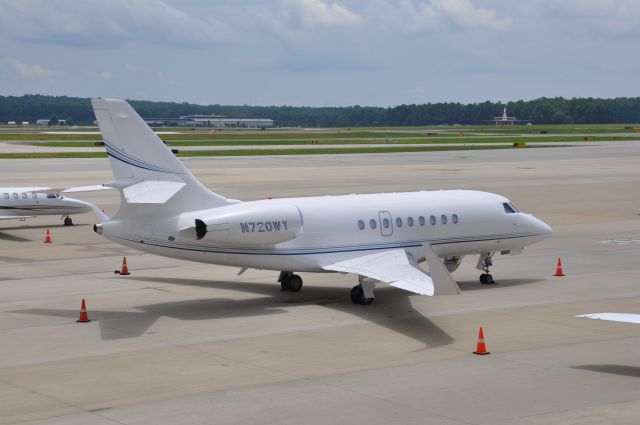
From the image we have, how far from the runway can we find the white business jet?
386 centimetres

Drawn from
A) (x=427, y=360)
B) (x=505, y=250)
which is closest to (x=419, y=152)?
(x=505, y=250)

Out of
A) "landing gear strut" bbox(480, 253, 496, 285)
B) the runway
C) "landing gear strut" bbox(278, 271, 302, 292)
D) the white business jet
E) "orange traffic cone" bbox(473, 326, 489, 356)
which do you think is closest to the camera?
the runway

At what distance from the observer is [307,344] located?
23312 millimetres

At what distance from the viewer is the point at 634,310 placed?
27.0 meters

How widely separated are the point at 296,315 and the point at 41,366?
760cm

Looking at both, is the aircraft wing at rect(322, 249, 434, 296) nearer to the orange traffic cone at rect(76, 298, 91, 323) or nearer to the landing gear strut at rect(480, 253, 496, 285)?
the landing gear strut at rect(480, 253, 496, 285)

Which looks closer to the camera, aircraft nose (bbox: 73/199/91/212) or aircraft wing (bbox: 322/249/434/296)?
aircraft wing (bbox: 322/249/434/296)

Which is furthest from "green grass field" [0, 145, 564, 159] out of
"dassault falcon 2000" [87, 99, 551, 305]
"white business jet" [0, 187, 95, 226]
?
"dassault falcon 2000" [87, 99, 551, 305]

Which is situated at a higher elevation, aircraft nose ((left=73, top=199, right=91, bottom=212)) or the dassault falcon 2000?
the dassault falcon 2000

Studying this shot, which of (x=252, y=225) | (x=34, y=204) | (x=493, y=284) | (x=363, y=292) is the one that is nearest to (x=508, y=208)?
(x=493, y=284)

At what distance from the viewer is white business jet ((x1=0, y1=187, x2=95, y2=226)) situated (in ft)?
156

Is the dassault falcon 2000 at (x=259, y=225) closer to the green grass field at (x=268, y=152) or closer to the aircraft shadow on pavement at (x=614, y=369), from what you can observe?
the aircraft shadow on pavement at (x=614, y=369)

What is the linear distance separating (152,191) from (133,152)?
3.85ft

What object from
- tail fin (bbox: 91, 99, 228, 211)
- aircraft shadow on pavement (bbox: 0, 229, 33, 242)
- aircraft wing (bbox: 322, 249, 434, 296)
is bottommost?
aircraft shadow on pavement (bbox: 0, 229, 33, 242)
